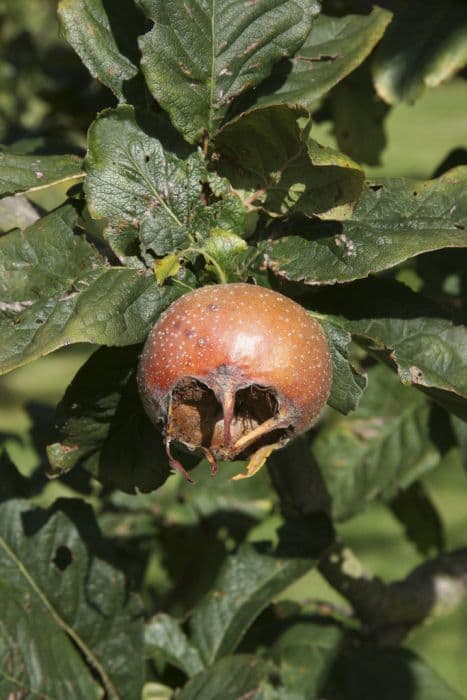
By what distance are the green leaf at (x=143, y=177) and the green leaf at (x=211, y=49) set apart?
1.8 inches

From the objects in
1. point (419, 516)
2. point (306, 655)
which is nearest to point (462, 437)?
point (419, 516)

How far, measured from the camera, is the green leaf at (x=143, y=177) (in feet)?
4.68

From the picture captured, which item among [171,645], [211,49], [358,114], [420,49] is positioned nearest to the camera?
[211,49]

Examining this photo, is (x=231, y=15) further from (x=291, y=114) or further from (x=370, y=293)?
(x=370, y=293)

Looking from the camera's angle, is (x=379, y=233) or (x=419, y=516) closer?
(x=379, y=233)

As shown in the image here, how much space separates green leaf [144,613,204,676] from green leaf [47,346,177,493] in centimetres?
53

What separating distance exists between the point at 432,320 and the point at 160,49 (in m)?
0.61

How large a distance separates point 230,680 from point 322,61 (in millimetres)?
1129

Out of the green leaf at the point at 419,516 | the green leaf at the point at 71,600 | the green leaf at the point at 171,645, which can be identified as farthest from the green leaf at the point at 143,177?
the green leaf at the point at 419,516

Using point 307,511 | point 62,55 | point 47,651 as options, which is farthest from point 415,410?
point 62,55

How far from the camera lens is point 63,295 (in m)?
1.41

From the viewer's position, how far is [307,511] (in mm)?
1955

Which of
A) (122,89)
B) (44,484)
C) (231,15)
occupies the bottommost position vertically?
(44,484)

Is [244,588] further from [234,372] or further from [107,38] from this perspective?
[107,38]
